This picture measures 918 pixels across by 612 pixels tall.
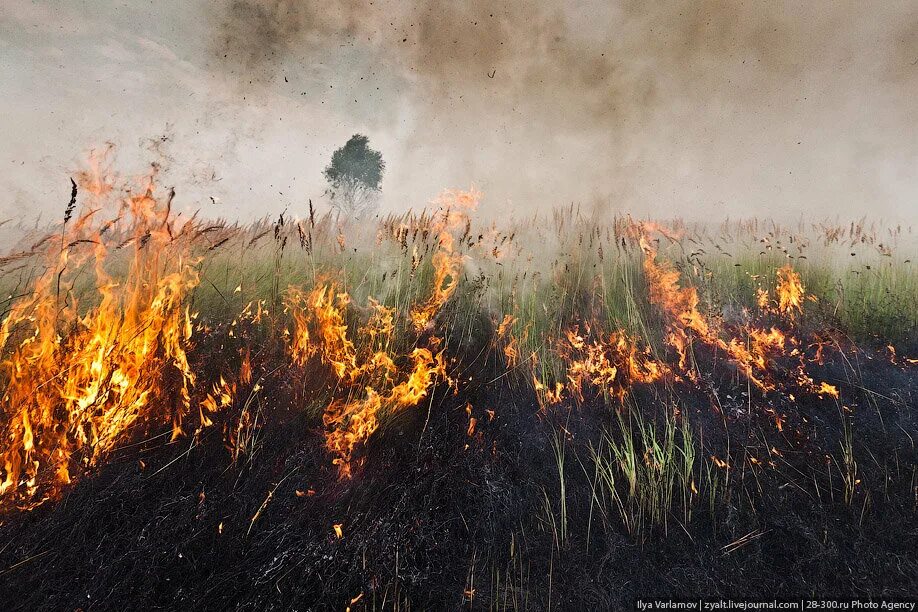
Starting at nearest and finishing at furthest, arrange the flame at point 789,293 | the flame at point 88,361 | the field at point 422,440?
the field at point 422,440 → the flame at point 88,361 → the flame at point 789,293

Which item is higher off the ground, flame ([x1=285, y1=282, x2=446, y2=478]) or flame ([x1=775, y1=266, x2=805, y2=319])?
flame ([x1=775, y1=266, x2=805, y2=319])

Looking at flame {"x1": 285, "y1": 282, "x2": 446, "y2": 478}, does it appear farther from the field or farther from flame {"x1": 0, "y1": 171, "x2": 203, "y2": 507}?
flame {"x1": 0, "y1": 171, "x2": 203, "y2": 507}

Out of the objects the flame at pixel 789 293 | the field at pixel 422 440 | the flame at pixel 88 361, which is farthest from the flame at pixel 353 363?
the flame at pixel 789 293

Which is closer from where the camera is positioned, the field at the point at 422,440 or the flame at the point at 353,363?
the field at the point at 422,440

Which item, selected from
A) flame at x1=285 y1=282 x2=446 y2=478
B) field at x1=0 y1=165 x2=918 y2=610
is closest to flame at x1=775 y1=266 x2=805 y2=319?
field at x1=0 y1=165 x2=918 y2=610

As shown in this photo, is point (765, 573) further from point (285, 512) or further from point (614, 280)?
point (614, 280)

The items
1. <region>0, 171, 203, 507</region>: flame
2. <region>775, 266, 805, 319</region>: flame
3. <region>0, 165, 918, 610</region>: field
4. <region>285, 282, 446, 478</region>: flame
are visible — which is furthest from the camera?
<region>775, 266, 805, 319</region>: flame

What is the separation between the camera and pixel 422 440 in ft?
8.27

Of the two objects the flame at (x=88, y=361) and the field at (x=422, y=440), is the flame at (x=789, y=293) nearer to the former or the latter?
the field at (x=422, y=440)

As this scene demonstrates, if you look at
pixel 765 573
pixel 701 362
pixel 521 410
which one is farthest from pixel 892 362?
pixel 521 410

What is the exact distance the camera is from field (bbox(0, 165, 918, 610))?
5.96 ft

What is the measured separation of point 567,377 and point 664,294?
2.08 meters

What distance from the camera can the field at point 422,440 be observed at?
1815 mm

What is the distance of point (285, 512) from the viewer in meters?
2.06
